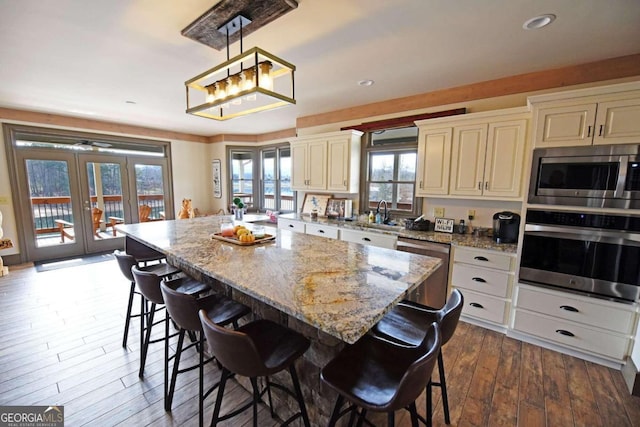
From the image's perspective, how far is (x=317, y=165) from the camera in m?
4.30

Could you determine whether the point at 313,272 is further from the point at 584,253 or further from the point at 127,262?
the point at 584,253

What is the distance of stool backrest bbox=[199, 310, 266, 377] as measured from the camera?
110 cm

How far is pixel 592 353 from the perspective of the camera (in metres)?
2.27

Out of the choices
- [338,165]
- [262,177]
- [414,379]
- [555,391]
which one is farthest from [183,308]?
[262,177]

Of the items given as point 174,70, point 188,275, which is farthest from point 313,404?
point 174,70

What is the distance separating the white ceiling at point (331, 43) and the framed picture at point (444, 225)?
159 centimetres

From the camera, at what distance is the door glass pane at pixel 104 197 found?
521 cm

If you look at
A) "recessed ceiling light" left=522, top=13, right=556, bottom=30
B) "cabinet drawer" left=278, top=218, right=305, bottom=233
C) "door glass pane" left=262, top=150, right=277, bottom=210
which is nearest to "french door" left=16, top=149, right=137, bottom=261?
"door glass pane" left=262, top=150, right=277, bottom=210

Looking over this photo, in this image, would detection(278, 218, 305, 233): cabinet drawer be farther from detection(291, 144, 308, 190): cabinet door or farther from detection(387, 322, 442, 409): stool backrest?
detection(387, 322, 442, 409): stool backrest

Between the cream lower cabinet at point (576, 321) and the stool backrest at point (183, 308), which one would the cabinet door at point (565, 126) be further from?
the stool backrest at point (183, 308)

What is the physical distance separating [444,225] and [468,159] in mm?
824

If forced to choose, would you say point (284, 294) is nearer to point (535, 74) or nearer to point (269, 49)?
point (269, 49)

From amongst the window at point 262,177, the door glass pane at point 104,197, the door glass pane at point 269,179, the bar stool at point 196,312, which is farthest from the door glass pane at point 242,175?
the bar stool at point 196,312

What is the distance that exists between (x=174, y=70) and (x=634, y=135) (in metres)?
4.05
